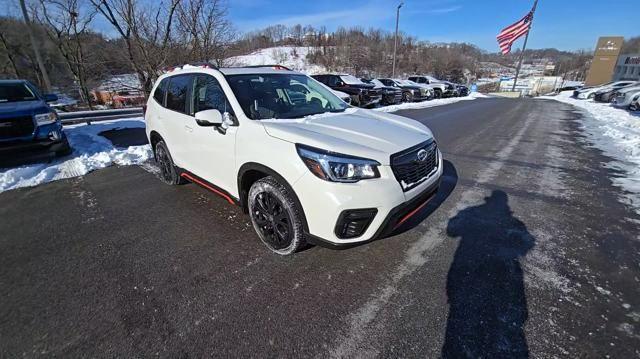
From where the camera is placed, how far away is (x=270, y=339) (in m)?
1.98

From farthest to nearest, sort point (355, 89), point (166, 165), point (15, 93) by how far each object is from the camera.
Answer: point (355, 89)
point (15, 93)
point (166, 165)

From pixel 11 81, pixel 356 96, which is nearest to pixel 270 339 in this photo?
pixel 11 81

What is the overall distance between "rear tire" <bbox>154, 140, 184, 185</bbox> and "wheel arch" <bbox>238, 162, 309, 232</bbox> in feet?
5.97

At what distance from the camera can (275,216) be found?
2.75 metres

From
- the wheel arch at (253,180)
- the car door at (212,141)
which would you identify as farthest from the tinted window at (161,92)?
the wheel arch at (253,180)

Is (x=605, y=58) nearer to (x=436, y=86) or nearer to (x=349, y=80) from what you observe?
(x=436, y=86)

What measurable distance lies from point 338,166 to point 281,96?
152 cm

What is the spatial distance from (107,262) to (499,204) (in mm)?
4627

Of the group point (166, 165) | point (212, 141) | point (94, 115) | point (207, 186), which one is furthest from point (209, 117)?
point (94, 115)

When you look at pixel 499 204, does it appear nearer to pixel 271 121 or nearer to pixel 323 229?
pixel 323 229

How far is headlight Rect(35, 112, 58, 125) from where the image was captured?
218 inches

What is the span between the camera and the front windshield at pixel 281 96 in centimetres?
306

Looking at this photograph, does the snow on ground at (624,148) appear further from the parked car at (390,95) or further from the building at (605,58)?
the building at (605,58)

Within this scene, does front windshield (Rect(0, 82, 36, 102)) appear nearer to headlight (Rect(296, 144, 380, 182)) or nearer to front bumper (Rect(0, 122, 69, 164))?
front bumper (Rect(0, 122, 69, 164))
